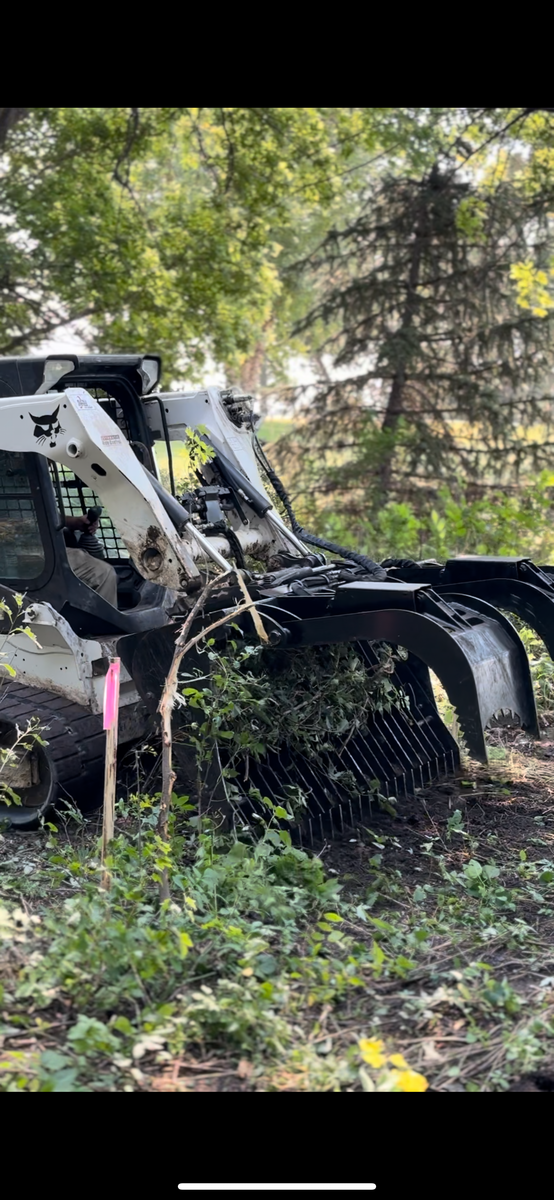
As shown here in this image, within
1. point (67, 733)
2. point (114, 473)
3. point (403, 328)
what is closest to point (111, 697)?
point (67, 733)

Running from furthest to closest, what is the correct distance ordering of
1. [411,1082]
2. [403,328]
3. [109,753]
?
[403,328], [109,753], [411,1082]

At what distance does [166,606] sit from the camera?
5840 mm

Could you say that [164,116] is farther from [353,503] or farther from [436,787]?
[436,787]

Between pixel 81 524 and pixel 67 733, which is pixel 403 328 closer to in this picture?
pixel 81 524

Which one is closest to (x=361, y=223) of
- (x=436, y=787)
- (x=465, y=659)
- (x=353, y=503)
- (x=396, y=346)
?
(x=396, y=346)

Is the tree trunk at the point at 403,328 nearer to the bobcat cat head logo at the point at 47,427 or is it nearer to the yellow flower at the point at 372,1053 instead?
the bobcat cat head logo at the point at 47,427

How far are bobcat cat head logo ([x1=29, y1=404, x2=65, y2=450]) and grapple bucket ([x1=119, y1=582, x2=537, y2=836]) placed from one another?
3.30 ft

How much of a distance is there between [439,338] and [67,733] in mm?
9421

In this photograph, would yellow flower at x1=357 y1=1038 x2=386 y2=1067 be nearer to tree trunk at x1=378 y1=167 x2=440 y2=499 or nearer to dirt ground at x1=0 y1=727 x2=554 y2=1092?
dirt ground at x1=0 y1=727 x2=554 y2=1092

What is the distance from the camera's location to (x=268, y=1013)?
3424 millimetres

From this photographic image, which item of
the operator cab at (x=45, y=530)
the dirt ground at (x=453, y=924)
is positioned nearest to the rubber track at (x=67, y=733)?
the dirt ground at (x=453, y=924)

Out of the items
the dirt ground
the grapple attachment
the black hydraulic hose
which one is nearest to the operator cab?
the black hydraulic hose

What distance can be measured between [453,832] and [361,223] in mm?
10151

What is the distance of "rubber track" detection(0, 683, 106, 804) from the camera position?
208 inches
